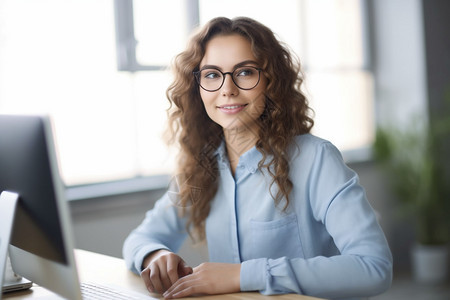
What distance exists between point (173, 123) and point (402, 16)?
3.24 m

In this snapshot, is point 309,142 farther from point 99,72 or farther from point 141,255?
point 99,72

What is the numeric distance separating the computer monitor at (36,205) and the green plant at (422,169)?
3.56 m

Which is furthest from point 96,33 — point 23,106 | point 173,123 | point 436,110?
point 436,110

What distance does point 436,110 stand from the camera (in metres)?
4.47

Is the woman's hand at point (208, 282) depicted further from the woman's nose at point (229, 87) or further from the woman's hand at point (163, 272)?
the woman's nose at point (229, 87)

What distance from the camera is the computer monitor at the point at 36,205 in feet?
3.12

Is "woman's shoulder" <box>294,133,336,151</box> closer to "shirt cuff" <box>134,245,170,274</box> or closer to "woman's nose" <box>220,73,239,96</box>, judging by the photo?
"woman's nose" <box>220,73,239,96</box>

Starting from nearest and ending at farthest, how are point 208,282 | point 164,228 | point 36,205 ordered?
1. point 36,205
2. point 208,282
3. point 164,228

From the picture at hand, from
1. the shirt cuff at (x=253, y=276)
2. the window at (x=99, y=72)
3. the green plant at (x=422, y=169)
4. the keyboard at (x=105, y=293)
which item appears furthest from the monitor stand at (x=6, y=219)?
the green plant at (x=422, y=169)

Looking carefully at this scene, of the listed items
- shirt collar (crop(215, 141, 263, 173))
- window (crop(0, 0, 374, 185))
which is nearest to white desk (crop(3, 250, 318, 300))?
shirt collar (crop(215, 141, 263, 173))

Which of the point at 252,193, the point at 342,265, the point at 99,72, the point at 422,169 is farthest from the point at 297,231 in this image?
the point at 422,169

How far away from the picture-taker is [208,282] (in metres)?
1.25

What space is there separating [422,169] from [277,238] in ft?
9.66

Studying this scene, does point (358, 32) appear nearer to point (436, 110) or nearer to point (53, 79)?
point (436, 110)
